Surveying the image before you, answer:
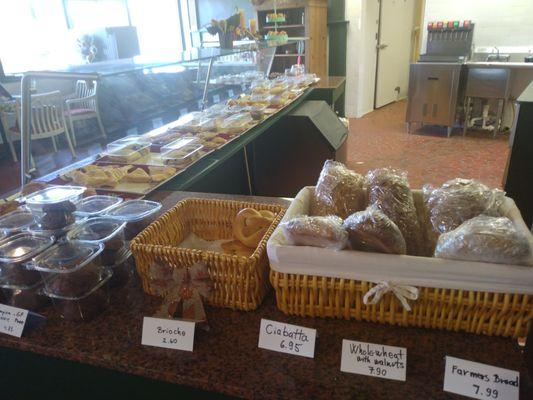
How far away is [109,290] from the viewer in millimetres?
937

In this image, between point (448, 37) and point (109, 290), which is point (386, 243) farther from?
point (448, 37)

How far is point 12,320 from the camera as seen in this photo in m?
0.86

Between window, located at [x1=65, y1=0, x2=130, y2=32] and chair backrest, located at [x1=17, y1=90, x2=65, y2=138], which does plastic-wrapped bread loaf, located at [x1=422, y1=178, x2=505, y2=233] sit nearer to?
chair backrest, located at [x1=17, y1=90, x2=65, y2=138]

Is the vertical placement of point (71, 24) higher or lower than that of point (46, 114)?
higher

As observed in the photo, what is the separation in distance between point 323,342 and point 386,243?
22 cm

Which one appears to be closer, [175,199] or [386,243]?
[386,243]

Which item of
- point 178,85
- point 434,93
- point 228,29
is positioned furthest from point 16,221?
point 434,93

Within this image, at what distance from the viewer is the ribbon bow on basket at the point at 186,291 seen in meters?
0.80

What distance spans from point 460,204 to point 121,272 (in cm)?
78

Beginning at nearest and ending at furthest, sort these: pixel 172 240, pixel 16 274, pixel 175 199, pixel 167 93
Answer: pixel 16 274 → pixel 172 240 → pixel 175 199 → pixel 167 93

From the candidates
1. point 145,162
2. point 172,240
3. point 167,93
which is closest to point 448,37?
point 167,93

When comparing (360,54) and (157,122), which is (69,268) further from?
(360,54)

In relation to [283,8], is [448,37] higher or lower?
lower

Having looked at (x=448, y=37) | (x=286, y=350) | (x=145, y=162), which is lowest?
(x=286, y=350)
